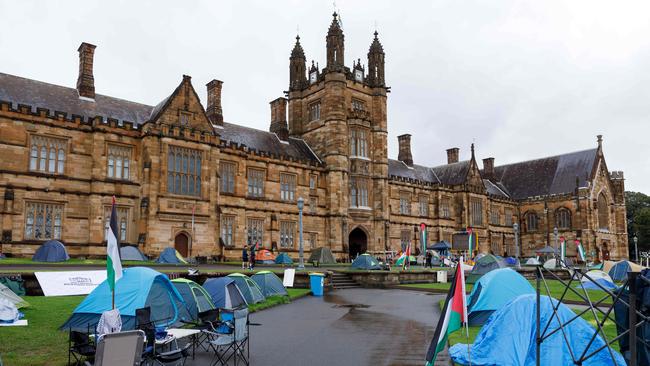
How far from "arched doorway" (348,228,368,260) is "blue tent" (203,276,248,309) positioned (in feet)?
100

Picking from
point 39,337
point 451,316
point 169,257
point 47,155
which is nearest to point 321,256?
point 169,257

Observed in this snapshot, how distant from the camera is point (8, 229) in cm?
2773

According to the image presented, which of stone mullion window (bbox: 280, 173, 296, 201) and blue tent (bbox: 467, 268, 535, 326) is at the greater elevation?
stone mullion window (bbox: 280, 173, 296, 201)

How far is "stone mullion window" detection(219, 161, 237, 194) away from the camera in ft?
123

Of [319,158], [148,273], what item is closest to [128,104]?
[319,158]

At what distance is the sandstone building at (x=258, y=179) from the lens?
3000cm

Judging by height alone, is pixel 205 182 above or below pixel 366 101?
below

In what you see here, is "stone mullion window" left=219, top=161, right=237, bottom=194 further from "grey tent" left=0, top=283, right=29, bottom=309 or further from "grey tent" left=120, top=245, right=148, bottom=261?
"grey tent" left=0, top=283, right=29, bottom=309

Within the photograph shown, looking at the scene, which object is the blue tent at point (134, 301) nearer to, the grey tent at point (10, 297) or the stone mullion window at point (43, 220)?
the grey tent at point (10, 297)

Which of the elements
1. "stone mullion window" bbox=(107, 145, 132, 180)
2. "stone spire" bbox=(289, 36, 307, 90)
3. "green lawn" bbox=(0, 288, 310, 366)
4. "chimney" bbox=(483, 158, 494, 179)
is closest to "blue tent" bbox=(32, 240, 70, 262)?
"stone mullion window" bbox=(107, 145, 132, 180)

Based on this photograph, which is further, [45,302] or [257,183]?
[257,183]

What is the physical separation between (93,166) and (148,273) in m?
20.3

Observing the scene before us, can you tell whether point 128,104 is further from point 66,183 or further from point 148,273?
point 148,273

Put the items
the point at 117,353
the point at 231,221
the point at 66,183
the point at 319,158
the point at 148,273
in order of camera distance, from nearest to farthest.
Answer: the point at 117,353 < the point at 148,273 < the point at 66,183 < the point at 231,221 < the point at 319,158
